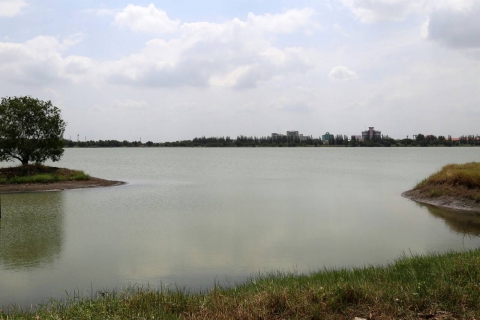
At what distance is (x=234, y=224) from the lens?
15375 mm

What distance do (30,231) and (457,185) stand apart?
19303mm

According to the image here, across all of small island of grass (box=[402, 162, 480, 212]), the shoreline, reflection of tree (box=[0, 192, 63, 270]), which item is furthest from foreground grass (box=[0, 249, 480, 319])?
the shoreline

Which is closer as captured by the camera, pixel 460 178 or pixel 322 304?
pixel 322 304

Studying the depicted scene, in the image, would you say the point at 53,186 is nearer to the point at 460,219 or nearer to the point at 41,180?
the point at 41,180

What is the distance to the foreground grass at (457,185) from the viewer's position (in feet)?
62.8

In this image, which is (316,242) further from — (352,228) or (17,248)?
(17,248)

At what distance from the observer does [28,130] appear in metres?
28.7

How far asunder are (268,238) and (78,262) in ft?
18.7

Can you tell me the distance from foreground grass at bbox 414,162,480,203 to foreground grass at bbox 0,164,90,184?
913 inches

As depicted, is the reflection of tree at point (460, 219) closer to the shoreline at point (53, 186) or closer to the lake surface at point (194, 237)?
the lake surface at point (194, 237)

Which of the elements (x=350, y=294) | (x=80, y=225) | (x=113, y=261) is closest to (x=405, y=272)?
(x=350, y=294)

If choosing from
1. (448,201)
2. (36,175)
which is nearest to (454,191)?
(448,201)

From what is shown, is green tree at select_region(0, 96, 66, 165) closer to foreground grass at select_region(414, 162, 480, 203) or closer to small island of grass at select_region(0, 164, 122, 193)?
small island of grass at select_region(0, 164, 122, 193)

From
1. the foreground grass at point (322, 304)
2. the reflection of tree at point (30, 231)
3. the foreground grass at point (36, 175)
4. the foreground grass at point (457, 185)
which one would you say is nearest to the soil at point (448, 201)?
the foreground grass at point (457, 185)
